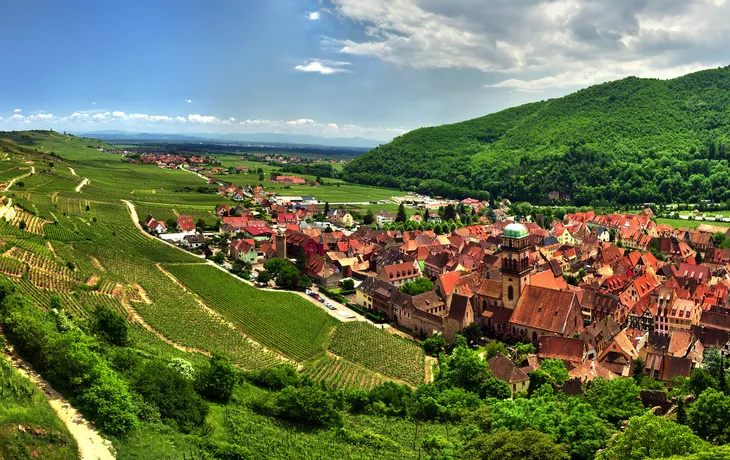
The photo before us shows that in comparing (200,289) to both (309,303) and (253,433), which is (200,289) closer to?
(309,303)

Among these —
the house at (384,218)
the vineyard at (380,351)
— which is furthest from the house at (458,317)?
the house at (384,218)

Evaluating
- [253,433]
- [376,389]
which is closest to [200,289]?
[376,389]

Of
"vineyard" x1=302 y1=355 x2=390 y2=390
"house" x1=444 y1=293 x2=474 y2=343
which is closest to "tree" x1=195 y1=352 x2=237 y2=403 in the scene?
"vineyard" x1=302 y1=355 x2=390 y2=390

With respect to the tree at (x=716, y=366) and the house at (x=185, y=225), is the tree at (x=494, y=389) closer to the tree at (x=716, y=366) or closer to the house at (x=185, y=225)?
the tree at (x=716, y=366)

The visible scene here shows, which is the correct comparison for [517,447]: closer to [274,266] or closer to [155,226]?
[274,266]

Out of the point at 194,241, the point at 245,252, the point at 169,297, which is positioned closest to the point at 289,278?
the point at 245,252
